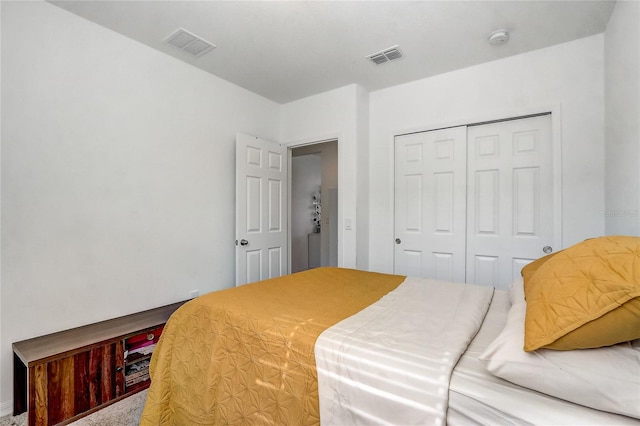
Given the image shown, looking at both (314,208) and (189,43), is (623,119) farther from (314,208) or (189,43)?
(314,208)

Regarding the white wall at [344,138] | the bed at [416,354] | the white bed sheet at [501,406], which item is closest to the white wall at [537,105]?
the white wall at [344,138]

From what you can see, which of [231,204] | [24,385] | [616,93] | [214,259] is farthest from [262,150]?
[616,93]

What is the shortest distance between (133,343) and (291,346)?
1565 millimetres

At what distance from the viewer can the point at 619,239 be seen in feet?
3.31

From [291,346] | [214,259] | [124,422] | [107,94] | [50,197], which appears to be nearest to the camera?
[291,346]

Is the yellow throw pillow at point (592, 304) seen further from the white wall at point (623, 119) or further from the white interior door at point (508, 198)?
the white interior door at point (508, 198)

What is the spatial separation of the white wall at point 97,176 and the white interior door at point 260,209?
0.70 feet

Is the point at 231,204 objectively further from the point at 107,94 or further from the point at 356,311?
the point at 356,311

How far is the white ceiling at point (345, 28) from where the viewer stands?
2037 mm

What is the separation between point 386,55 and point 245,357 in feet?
8.64

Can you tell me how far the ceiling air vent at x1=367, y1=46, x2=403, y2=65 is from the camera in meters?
2.59

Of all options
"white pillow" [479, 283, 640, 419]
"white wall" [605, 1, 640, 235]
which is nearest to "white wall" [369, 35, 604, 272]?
"white wall" [605, 1, 640, 235]

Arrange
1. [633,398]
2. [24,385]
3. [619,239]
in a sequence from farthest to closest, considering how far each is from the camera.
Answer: [24,385] < [619,239] < [633,398]

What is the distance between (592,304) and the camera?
31.2 inches
